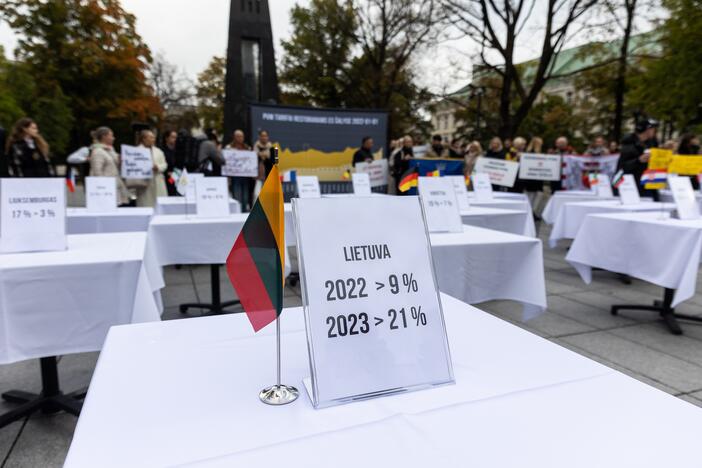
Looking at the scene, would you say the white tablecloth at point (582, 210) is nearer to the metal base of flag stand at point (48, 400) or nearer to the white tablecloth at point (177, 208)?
the white tablecloth at point (177, 208)

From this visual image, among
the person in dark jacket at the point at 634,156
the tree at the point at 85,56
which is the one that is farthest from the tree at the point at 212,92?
the person in dark jacket at the point at 634,156

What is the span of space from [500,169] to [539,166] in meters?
2.55

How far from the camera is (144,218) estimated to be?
4.93 m

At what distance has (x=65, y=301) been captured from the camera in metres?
2.32

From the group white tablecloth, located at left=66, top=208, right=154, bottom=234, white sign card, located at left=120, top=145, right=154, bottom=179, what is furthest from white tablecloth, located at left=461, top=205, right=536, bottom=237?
white sign card, located at left=120, top=145, right=154, bottom=179

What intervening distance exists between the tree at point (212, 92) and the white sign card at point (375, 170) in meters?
26.8

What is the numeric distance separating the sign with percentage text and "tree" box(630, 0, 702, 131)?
1733 cm

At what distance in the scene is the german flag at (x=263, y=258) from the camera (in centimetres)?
106

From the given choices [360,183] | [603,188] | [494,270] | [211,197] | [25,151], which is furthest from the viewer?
[603,188]

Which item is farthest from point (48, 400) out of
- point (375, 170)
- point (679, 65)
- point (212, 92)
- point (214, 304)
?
point (212, 92)

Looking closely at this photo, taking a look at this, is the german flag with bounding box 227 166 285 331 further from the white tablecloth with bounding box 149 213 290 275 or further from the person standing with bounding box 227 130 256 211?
the person standing with bounding box 227 130 256 211

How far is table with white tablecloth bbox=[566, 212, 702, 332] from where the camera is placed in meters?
3.71

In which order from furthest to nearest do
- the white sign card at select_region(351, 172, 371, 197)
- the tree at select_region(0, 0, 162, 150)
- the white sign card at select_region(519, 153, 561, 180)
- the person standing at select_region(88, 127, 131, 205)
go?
1. the tree at select_region(0, 0, 162, 150)
2. the white sign card at select_region(519, 153, 561, 180)
3. the person standing at select_region(88, 127, 131, 205)
4. the white sign card at select_region(351, 172, 371, 197)

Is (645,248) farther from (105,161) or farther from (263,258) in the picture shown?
(105,161)
